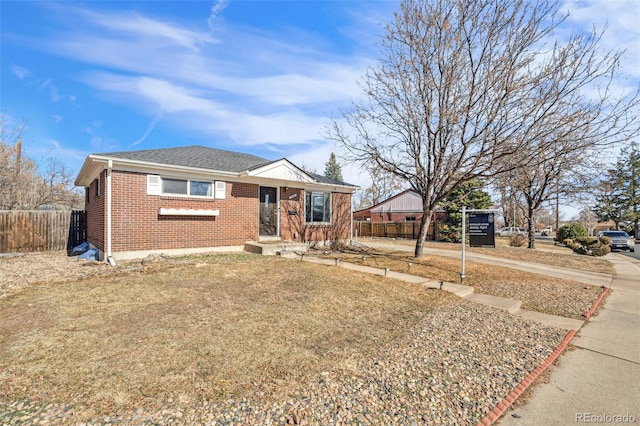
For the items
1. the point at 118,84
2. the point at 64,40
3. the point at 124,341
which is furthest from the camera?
the point at 118,84

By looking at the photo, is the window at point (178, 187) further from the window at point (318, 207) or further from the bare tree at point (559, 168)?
the bare tree at point (559, 168)

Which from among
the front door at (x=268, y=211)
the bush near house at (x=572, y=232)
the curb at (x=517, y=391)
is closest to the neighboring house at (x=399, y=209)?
the bush near house at (x=572, y=232)

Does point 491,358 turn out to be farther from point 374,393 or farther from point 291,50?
point 291,50

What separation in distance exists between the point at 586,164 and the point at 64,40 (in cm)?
1714

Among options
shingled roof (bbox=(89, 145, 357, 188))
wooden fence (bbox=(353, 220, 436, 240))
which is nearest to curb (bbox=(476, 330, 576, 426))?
shingled roof (bbox=(89, 145, 357, 188))

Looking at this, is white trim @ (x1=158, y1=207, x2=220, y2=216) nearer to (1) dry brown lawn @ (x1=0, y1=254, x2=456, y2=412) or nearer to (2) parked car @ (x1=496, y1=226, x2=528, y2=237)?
(1) dry brown lawn @ (x1=0, y1=254, x2=456, y2=412)

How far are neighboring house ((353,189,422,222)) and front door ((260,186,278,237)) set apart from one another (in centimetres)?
2213

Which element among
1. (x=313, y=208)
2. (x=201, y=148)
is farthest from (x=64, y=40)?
(x=313, y=208)

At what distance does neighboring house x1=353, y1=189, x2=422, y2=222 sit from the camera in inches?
1278

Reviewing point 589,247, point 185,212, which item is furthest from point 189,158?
point 589,247

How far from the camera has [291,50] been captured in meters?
10.4

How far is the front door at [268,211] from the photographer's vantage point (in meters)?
12.1

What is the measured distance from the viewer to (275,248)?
1059 centimetres

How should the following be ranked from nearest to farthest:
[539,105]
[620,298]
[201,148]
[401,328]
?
[401,328], [620,298], [539,105], [201,148]
